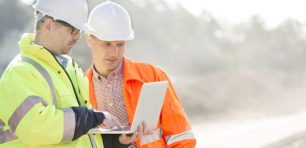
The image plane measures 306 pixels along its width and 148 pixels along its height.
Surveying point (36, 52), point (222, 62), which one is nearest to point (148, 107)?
point (36, 52)

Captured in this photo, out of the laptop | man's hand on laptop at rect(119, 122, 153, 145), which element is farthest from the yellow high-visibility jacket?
man's hand on laptop at rect(119, 122, 153, 145)

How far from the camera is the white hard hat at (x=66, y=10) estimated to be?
350 cm

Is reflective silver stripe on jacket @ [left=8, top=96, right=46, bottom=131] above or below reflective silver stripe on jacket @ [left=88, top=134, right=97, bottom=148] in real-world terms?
above

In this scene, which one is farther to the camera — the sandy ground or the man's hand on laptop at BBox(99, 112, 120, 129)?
the sandy ground

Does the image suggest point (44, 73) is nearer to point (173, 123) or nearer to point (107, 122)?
point (107, 122)

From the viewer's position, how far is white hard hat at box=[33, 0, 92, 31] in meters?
3.50

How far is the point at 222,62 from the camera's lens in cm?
4112

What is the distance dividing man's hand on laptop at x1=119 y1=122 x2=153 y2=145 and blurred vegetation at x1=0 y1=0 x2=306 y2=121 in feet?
51.0

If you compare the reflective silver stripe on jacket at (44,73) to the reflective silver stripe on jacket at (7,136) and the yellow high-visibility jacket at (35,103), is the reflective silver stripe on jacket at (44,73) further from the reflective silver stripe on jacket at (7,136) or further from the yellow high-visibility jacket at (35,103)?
the reflective silver stripe on jacket at (7,136)

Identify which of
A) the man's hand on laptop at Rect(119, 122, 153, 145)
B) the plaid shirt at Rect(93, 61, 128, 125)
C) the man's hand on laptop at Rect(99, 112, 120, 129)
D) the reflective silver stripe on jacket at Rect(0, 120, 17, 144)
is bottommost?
the man's hand on laptop at Rect(119, 122, 153, 145)

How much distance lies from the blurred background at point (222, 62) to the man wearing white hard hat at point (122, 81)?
626 cm

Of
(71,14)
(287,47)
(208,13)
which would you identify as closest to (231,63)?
(208,13)

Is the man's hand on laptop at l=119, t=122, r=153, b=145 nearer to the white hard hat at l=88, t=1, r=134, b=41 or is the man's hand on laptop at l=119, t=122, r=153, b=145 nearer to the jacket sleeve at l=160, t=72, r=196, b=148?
the jacket sleeve at l=160, t=72, r=196, b=148

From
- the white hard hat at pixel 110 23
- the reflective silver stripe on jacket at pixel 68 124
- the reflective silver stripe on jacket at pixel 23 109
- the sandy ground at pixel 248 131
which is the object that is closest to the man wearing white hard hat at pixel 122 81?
the white hard hat at pixel 110 23
